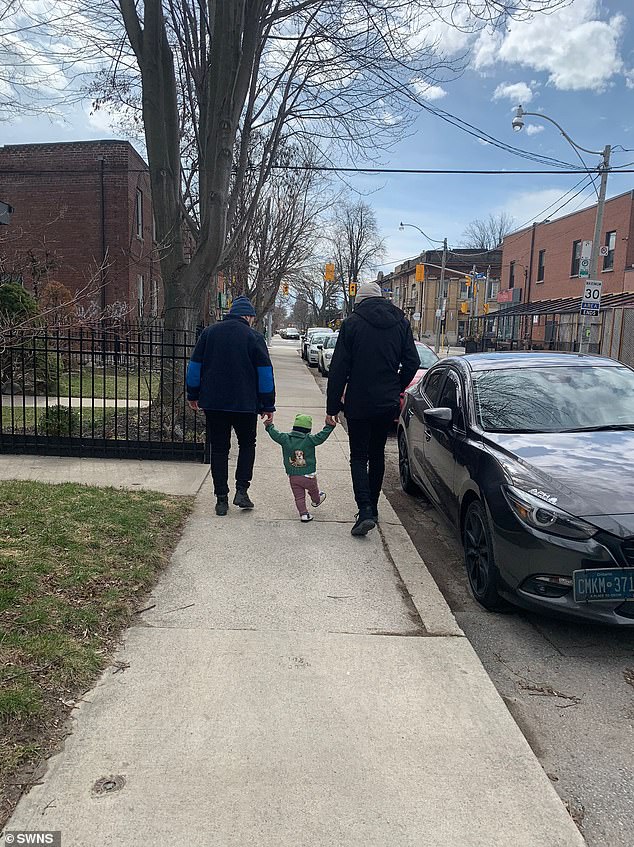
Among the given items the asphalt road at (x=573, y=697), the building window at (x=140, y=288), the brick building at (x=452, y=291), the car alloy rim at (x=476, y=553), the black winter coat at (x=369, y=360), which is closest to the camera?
the asphalt road at (x=573, y=697)

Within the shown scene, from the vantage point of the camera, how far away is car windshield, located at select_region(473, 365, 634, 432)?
4504 millimetres

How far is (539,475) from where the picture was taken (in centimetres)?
368

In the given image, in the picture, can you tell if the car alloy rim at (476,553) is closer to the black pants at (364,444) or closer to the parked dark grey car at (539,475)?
the parked dark grey car at (539,475)

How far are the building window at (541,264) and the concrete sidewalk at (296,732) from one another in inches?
1423

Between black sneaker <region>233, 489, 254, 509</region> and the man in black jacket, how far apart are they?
3.40 feet

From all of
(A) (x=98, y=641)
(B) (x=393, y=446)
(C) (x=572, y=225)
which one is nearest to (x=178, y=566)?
(A) (x=98, y=641)

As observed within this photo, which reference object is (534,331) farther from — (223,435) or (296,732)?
(296,732)

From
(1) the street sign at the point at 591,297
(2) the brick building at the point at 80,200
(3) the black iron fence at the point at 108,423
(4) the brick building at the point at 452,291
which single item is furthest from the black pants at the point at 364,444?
(4) the brick building at the point at 452,291

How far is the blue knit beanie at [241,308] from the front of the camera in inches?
217

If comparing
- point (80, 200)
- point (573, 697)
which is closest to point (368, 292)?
point (573, 697)

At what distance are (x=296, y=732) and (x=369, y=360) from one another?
3037 millimetres

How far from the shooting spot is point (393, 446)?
32.6 feet

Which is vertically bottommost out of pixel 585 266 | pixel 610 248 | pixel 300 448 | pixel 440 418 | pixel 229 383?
pixel 300 448

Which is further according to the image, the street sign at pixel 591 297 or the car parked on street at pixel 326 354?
the car parked on street at pixel 326 354
